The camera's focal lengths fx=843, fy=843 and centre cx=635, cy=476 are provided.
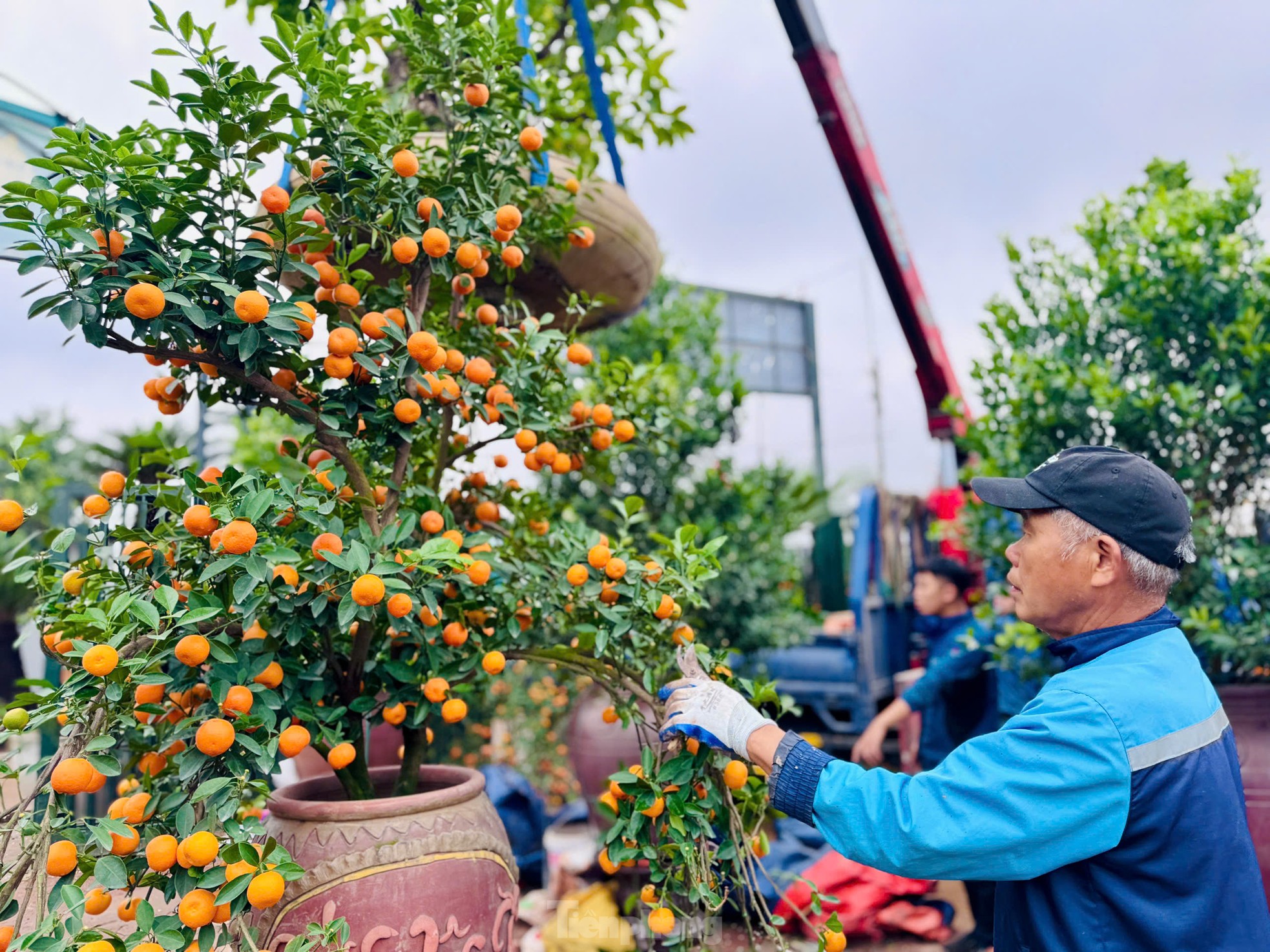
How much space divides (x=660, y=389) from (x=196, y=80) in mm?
1633

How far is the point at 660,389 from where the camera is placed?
267 cm

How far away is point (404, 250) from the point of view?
147 cm

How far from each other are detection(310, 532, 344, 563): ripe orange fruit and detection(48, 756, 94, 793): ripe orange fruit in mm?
399

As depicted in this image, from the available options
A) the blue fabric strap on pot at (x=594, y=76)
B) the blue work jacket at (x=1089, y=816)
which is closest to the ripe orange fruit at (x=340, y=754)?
the blue work jacket at (x=1089, y=816)

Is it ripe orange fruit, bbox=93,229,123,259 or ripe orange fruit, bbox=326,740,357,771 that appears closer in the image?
ripe orange fruit, bbox=93,229,123,259

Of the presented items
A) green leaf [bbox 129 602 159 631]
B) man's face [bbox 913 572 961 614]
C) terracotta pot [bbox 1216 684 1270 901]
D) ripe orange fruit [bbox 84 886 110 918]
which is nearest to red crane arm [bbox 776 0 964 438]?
man's face [bbox 913 572 961 614]

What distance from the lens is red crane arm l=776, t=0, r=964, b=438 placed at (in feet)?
14.9

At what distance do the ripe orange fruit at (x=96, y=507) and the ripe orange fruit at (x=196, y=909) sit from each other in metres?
0.63

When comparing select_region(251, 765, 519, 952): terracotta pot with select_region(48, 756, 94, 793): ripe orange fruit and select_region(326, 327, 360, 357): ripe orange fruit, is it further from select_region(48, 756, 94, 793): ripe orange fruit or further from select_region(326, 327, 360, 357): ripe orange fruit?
select_region(326, 327, 360, 357): ripe orange fruit

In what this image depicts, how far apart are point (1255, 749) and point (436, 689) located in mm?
2336

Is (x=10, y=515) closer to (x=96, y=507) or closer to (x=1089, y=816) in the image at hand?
(x=96, y=507)

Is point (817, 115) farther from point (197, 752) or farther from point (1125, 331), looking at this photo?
point (197, 752)

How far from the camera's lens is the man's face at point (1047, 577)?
55.4 inches

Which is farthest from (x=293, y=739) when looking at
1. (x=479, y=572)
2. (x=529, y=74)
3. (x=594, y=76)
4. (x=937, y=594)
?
(x=937, y=594)
